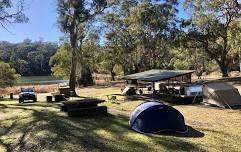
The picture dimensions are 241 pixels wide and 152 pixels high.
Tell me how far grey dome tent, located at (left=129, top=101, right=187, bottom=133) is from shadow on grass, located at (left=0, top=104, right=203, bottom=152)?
463 mm

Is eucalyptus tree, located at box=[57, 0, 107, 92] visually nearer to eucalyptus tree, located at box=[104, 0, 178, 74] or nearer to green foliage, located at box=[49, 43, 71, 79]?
eucalyptus tree, located at box=[104, 0, 178, 74]

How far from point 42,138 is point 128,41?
139 ft

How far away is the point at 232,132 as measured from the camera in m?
14.6

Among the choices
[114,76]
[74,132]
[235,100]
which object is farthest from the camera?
[114,76]

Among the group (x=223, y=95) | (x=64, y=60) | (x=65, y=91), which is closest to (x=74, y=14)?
(x=65, y=91)

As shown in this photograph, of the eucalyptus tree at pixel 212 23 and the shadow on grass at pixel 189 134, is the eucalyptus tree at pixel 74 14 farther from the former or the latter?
the shadow on grass at pixel 189 134

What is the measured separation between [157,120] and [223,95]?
9072mm

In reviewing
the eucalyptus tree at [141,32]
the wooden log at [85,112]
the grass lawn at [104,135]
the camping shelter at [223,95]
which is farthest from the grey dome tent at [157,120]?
the eucalyptus tree at [141,32]

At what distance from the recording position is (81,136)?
13531 mm

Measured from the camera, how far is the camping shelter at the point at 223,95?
22094 mm

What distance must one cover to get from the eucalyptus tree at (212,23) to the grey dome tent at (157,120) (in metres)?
26.2

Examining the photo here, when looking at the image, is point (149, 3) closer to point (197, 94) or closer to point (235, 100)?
point (197, 94)

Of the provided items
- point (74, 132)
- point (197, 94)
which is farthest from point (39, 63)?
point (74, 132)

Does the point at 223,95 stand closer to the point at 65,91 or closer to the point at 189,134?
the point at 189,134
